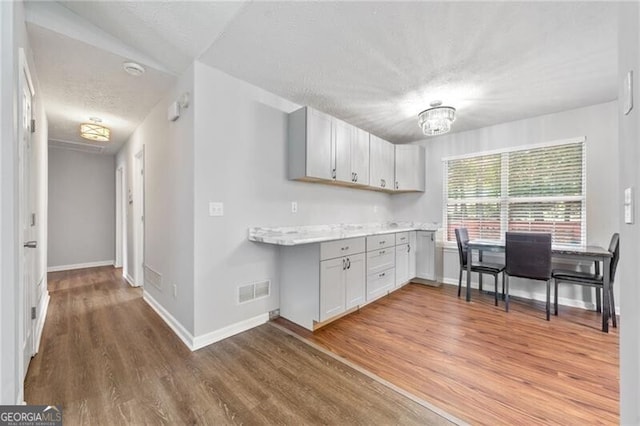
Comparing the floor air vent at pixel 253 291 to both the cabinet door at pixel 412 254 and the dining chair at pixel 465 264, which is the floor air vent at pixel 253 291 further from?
the dining chair at pixel 465 264

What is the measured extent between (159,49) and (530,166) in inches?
177

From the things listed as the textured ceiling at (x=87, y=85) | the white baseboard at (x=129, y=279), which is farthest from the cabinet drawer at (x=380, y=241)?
the white baseboard at (x=129, y=279)

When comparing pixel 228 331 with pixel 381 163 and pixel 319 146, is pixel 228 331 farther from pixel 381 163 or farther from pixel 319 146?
pixel 381 163

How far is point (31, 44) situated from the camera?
194 centimetres

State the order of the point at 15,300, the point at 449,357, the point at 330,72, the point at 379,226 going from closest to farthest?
the point at 15,300
the point at 449,357
the point at 330,72
the point at 379,226

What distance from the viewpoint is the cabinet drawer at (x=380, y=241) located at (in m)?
3.03

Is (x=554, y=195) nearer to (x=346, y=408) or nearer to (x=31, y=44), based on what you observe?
(x=346, y=408)

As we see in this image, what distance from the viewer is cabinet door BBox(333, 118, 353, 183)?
10.3 feet

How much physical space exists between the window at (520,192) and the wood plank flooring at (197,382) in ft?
10.5

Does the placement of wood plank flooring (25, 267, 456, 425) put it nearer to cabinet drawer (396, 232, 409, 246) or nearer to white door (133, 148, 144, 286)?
white door (133, 148, 144, 286)

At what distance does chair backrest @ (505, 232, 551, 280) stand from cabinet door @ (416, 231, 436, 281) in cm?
109

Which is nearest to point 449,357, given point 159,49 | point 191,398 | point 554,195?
point 191,398

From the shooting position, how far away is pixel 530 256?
9.42 ft

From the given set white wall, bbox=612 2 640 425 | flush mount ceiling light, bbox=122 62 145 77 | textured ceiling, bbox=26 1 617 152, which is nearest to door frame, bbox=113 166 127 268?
textured ceiling, bbox=26 1 617 152
